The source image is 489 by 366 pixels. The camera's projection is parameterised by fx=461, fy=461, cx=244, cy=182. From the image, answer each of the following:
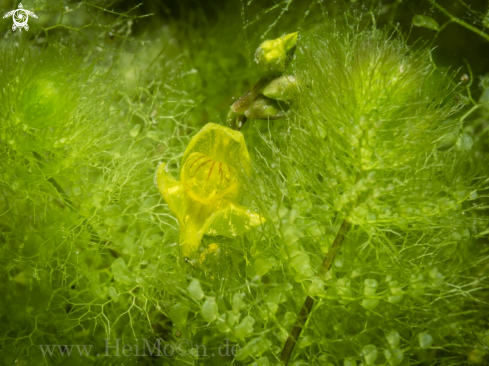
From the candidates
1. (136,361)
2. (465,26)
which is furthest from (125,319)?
(465,26)

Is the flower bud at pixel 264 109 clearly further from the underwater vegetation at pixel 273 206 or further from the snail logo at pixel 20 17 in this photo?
the snail logo at pixel 20 17

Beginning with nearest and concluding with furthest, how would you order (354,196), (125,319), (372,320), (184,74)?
(354,196) < (372,320) < (125,319) < (184,74)

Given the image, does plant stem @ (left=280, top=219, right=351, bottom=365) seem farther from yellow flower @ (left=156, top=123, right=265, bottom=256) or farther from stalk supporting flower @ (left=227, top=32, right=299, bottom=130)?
stalk supporting flower @ (left=227, top=32, right=299, bottom=130)

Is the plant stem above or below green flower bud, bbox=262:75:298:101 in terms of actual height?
below

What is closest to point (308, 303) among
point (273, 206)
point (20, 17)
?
point (273, 206)

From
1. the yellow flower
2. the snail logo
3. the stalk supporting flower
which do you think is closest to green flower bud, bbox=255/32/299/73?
the stalk supporting flower

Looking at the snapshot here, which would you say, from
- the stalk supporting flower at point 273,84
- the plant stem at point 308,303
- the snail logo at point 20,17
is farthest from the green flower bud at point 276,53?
the snail logo at point 20,17

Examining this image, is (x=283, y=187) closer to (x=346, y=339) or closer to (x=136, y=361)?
(x=346, y=339)
